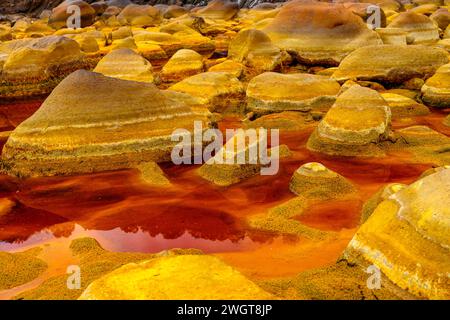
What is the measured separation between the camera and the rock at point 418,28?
16.7 metres

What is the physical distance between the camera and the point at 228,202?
5695mm

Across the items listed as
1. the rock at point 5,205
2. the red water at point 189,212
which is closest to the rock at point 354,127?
the red water at point 189,212

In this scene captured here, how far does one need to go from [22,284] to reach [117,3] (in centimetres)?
3902

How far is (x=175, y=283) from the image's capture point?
2.93 meters

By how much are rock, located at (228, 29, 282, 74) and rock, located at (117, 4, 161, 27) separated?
17042 millimetres

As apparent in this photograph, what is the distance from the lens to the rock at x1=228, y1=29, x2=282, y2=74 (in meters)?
13.6

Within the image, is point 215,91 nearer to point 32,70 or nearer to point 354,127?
point 354,127

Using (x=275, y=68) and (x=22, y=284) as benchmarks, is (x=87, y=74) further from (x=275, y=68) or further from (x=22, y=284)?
(x=275, y=68)

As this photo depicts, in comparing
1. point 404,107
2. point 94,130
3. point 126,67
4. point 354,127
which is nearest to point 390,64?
point 404,107

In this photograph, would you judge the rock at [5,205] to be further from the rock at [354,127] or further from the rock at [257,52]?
the rock at [257,52]

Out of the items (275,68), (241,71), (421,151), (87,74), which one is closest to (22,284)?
(87,74)

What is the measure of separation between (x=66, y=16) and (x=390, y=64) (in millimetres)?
23470

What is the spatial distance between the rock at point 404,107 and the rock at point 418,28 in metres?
8.18

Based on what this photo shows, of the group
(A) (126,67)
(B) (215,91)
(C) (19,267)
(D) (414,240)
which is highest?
(D) (414,240)
